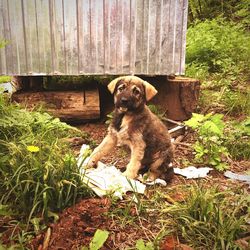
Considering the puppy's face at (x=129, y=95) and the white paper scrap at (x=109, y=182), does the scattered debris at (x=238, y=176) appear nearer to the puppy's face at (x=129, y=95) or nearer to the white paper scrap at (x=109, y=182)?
the white paper scrap at (x=109, y=182)

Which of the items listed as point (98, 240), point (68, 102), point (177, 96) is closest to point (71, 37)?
point (68, 102)

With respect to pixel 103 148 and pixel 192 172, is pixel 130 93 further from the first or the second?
pixel 192 172

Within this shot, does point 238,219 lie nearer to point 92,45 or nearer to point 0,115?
point 0,115

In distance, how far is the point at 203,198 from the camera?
338 centimetres

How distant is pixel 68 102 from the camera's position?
6992mm

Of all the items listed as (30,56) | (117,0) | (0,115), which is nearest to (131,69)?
(117,0)

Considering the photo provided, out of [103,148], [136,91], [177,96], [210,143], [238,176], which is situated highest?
[136,91]

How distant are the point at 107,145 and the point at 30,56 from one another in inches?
115

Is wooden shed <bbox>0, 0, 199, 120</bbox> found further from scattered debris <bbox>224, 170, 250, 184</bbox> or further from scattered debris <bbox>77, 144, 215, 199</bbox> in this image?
scattered debris <bbox>224, 170, 250, 184</bbox>

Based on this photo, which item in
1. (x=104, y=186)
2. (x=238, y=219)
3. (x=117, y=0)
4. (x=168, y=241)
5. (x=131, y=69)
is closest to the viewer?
(x=168, y=241)

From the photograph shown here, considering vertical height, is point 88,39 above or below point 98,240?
above

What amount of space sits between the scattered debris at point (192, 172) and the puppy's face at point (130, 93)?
1.21m

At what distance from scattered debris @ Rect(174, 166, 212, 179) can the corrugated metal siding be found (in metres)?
2.56

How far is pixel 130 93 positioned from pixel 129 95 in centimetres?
3
